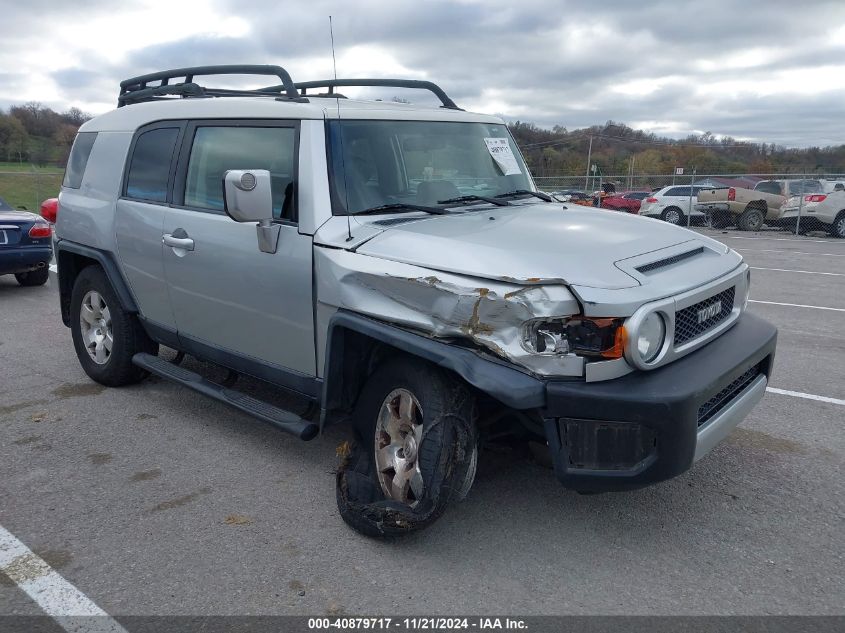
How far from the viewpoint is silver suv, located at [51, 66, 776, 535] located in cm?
292

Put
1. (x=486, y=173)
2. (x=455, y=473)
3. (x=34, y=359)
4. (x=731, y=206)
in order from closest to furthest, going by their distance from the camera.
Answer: (x=455, y=473) → (x=486, y=173) → (x=34, y=359) → (x=731, y=206)

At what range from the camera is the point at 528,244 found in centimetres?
324

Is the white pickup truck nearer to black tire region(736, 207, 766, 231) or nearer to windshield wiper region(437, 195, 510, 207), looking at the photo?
black tire region(736, 207, 766, 231)

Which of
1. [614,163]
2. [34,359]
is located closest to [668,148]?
[614,163]

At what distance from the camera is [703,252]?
3.79 meters

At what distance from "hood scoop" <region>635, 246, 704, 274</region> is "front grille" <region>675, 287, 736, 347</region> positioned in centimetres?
22

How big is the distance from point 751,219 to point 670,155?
70.1 feet

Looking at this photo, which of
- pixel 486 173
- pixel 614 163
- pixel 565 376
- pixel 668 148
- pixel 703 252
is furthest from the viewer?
pixel 668 148

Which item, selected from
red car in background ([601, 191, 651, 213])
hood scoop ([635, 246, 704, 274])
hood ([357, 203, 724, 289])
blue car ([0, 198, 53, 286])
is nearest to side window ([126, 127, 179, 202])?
hood ([357, 203, 724, 289])

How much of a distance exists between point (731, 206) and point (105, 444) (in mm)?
21212

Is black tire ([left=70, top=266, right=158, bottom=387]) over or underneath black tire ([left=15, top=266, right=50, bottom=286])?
over

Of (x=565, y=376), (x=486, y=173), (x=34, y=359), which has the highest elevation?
(x=486, y=173)

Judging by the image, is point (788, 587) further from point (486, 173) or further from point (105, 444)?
point (105, 444)

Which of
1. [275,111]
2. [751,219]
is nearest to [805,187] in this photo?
[751,219]
